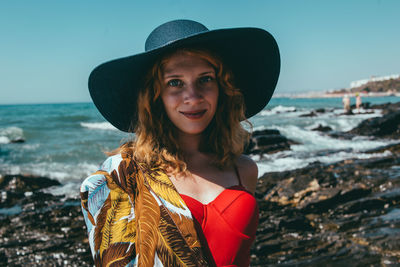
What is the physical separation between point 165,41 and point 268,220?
4.09m

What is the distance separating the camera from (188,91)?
5.40 feet

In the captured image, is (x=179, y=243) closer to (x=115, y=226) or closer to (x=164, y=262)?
(x=164, y=262)

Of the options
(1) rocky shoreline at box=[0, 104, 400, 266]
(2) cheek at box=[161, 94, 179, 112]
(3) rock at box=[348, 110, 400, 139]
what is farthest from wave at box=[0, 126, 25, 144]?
(2) cheek at box=[161, 94, 179, 112]

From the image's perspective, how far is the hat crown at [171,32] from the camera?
5.18ft

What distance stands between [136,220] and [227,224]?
43 centimetres

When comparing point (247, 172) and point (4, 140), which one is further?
point (4, 140)

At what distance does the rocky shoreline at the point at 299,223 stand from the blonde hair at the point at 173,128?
8.55 ft

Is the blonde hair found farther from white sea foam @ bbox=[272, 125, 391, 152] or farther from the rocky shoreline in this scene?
white sea foam @ bbox=[272, 125, 391, 152]

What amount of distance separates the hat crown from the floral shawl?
597 mm

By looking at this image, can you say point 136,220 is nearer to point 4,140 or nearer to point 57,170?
point 57,170

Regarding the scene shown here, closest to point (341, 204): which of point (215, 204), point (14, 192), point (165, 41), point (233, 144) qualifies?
point (233, 144)

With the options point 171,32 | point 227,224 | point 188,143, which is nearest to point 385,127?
point 188,143

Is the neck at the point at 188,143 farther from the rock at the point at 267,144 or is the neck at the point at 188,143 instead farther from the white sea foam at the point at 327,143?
the white sea foam at the point at 327,143

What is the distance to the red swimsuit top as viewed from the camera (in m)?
1.53
